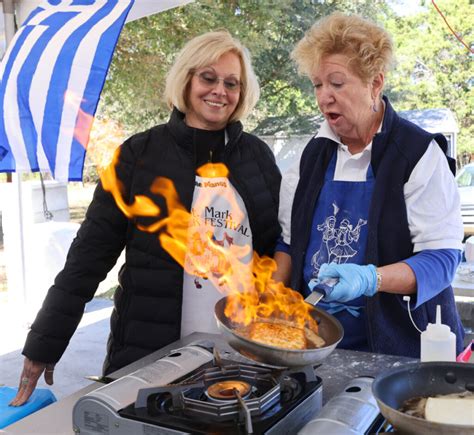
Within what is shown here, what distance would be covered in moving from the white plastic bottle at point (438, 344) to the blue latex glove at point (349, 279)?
0.23 meters

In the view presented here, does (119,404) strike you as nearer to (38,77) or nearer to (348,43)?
(348,43)

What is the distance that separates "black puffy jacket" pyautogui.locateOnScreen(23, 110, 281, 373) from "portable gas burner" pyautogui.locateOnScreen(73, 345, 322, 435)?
84cm

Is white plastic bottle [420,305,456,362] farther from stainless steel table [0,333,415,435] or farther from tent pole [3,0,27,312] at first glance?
tent pole [3,0,27,312]

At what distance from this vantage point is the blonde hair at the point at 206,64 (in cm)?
260

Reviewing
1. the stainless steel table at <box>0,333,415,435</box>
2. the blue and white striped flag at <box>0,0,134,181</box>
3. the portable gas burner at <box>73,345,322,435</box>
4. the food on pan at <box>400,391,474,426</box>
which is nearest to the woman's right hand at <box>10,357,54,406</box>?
the stainless steel table at <box>0,333,415,435</box>

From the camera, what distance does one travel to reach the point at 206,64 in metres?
2.61

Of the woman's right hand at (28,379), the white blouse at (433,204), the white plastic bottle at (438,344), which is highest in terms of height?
the white blouse at (433,204)

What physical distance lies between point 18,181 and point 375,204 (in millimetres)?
4338

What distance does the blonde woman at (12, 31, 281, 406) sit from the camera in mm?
2453

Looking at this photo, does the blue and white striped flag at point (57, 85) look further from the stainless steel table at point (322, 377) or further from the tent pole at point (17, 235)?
the tent pole at point (17, 235)

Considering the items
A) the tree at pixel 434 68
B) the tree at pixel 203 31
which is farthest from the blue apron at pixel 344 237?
the tree at pixel 434 68

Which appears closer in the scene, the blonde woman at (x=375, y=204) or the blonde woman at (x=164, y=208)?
the blonde woman at (x=375, y=204)

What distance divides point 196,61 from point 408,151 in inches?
42.9

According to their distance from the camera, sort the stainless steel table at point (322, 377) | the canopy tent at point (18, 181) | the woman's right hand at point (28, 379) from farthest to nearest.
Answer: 1. the canopy tent at point (18, 181)
2. the woman's right hand at point (28, 379)
3. the stainless steel table at point (322, 377)
